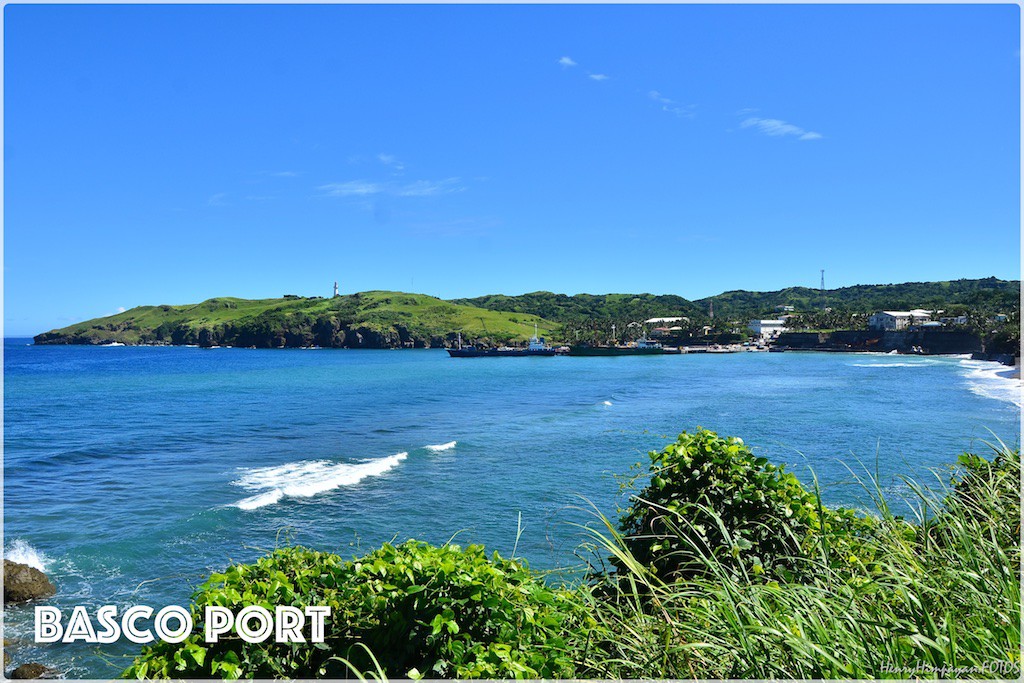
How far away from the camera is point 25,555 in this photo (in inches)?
601

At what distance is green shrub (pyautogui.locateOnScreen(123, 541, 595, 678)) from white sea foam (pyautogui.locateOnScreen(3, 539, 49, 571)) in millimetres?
14270

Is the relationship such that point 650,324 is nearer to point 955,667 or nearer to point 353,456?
point 353,456

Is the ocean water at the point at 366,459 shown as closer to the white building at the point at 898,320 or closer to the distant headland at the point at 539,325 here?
the white building at the point at 898,320

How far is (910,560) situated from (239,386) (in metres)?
66.8

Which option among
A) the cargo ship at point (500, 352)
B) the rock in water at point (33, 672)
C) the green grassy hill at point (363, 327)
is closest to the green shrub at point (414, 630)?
the rock in water at point (33, 672)

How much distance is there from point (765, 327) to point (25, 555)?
533 ft

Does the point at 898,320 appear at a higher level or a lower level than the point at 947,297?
lower

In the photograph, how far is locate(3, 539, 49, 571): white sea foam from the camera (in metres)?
14.7

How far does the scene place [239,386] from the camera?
207 feet

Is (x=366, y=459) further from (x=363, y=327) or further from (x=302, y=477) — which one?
→ (x=363, y=327)

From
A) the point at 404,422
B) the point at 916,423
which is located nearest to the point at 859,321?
the point at 916,423

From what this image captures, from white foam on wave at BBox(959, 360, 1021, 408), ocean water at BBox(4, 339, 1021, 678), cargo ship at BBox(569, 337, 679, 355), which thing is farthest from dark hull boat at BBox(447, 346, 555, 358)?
white foam on wave at BBox(959, 360, 1021, 408)

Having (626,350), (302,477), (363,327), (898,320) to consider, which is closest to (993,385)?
(302,477)

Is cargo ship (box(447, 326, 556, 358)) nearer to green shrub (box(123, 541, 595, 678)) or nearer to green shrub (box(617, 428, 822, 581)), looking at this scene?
green shrub (box(617, 428, 822, 581))
